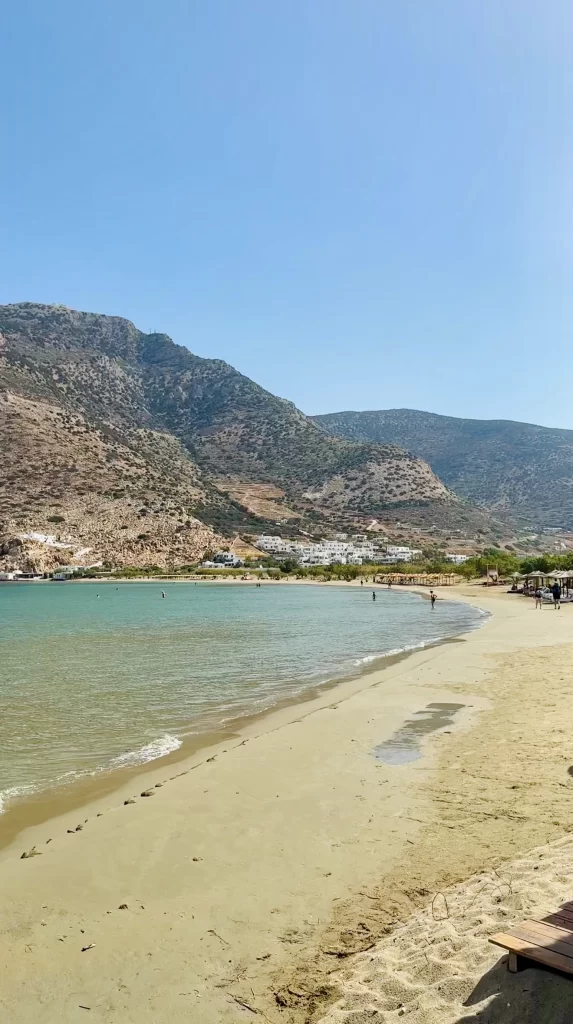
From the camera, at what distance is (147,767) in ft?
Result: 29.2

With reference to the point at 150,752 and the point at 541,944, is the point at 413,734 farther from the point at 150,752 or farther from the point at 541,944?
the point at 541,944

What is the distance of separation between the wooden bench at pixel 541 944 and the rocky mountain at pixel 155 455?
93.0 m

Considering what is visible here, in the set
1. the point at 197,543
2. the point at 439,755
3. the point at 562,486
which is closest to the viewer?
the point at 439,755

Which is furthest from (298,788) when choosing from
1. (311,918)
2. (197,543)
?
(197,543)

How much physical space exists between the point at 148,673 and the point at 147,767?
8808 millimetres

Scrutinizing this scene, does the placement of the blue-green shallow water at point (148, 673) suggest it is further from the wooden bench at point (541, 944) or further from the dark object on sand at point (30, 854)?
the wooden bench at point (541, 944)

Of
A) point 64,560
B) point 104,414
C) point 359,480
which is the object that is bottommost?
point 64,560

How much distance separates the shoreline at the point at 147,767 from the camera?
282 inches

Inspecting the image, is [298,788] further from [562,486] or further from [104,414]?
[562,486]

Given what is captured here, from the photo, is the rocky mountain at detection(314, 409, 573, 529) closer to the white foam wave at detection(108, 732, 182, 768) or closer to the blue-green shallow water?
the blue-green shallow water

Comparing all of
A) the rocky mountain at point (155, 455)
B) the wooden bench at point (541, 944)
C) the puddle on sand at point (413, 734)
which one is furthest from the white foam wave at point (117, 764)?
the rocky mountain at point (155, 455)

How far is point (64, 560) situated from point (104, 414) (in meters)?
45.6

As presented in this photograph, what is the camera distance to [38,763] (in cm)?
923

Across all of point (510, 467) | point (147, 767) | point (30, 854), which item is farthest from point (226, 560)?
point (510, 467)
